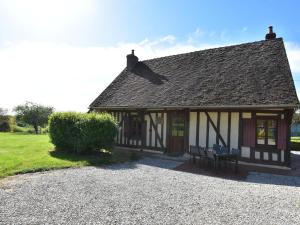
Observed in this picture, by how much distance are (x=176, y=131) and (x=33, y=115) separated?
32742 mm

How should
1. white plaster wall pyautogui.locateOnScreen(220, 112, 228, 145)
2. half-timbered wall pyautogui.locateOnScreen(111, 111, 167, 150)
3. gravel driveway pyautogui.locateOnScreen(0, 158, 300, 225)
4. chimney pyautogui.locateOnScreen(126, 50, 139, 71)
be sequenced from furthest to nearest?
chimney pyautogui.locateOnScreen(126, 50, 139, 71), half-timbered wall pyautogui.locateOnScreen(111, 111, 167, 150), white plaster wall pyautogui.locateOnScreen(220, 112, 228, 145), gravel driveway pyautogui.locateOnScreen(0, 158, 300, 225)

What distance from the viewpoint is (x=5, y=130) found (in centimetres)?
3375

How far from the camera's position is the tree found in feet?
130

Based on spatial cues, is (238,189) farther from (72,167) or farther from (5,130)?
(5,130)

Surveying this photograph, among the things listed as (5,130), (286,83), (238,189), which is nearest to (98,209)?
(238,189)

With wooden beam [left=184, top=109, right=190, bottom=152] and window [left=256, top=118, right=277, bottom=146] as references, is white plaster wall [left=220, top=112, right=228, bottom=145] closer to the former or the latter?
window [left=256, top=118, right=277, bottom=146]

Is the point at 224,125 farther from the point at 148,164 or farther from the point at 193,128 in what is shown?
the point at 148,164

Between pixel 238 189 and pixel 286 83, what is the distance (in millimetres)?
5438

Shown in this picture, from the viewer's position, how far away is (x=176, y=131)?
41.9 ft

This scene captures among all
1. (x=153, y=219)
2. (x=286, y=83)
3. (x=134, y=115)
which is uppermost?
(x=286, y=83)

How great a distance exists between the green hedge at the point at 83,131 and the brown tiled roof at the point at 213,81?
235 cm

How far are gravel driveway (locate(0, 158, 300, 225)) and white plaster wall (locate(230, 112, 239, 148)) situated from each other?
A: 2940mm

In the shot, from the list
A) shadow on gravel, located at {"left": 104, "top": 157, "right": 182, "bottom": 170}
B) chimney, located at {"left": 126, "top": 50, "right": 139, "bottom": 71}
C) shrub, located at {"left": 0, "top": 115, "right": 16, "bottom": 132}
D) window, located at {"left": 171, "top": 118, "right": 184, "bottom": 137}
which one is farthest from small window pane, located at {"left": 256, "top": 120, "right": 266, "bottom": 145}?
shrub, located at {"left": 0, "top": 115, "right": 16, "bottom": 132}

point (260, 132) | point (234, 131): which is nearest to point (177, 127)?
point (234, 131)
